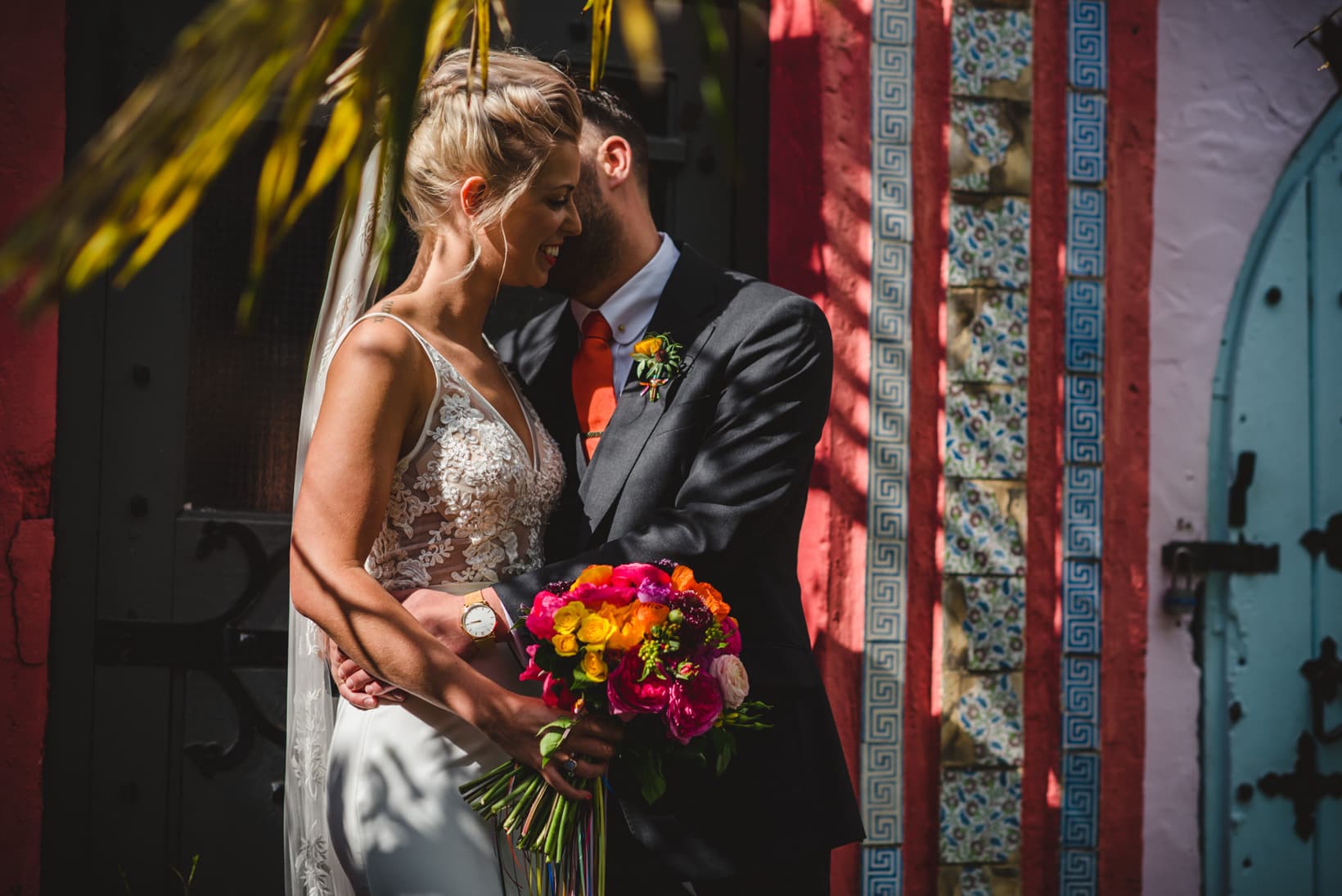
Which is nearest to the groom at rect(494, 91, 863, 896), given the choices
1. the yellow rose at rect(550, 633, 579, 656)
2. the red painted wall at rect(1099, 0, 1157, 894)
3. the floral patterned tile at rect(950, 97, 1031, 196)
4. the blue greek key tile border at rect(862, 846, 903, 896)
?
the yellow rose at rect(550, 633, 579, 656)

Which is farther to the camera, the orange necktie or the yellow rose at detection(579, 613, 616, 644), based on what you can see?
the orange necktie

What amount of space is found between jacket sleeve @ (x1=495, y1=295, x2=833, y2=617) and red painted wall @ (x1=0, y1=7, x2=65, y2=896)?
1.74 m

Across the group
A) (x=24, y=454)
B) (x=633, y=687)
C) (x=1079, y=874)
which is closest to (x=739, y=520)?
(x=633, y=687)

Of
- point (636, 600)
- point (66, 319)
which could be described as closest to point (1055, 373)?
point (636, 600)

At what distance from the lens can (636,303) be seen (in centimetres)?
283

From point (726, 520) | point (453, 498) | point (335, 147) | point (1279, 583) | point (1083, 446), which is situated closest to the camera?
point (335, 147)

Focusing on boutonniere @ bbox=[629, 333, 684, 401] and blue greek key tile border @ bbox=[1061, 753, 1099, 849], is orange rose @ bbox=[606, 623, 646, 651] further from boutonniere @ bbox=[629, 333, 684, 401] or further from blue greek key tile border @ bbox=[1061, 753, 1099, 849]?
blue greek key tile border @ bbox=[1061, 753, 1099, 849]

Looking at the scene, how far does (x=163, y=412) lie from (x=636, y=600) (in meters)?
2.02

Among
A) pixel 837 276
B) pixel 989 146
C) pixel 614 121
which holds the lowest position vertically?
pixel 837 276

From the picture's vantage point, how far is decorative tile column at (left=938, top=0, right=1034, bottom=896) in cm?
348

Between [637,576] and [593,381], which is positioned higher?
[593,381]

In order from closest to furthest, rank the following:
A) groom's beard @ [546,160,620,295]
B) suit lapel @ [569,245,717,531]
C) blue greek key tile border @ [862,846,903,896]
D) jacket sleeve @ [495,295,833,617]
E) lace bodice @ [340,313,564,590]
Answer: lace bodice @ [340,313,564,590]
jacket sleeve @ [495,295,833,617]
suit lapel @ [569,245,717,531]
groom's beard @ [546,160,620,295]
blue greek key tile border @ [862,846,903,896]

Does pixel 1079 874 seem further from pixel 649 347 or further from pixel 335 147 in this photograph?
pixel 335 147

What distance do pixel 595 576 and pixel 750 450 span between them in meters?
0.56
